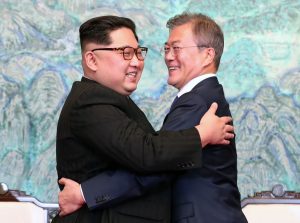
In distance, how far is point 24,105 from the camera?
4777 millimetres

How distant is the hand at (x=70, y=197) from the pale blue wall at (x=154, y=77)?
2293mm

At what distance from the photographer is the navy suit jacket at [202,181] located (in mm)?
2486

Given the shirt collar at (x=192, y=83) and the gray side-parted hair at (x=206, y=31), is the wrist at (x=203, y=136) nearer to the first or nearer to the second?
the shirt collar at (x=192, y=83)

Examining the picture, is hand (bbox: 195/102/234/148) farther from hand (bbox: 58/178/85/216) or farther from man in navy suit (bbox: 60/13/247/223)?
hand (bbox: 58/178/85/216)

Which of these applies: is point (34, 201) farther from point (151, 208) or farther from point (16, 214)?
point (151, 208)

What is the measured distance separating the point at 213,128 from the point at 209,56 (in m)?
0.51

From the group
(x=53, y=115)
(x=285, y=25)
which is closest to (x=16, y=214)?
(x=53, y=115)

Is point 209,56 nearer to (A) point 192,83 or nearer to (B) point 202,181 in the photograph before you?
(A) point 192,83

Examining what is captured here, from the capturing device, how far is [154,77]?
4.91 m

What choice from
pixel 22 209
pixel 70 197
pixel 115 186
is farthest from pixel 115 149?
pixel 22 209

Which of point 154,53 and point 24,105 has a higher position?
point 154,53

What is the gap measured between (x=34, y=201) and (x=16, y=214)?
57 centimetres

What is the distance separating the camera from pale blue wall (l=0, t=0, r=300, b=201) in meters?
4.75

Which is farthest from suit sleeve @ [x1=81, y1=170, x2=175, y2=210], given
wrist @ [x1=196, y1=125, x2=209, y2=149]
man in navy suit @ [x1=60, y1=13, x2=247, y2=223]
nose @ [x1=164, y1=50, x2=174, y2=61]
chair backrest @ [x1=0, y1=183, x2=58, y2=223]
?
chair backrest @ [x1=0, y1=183, x2=58, y2=223]
